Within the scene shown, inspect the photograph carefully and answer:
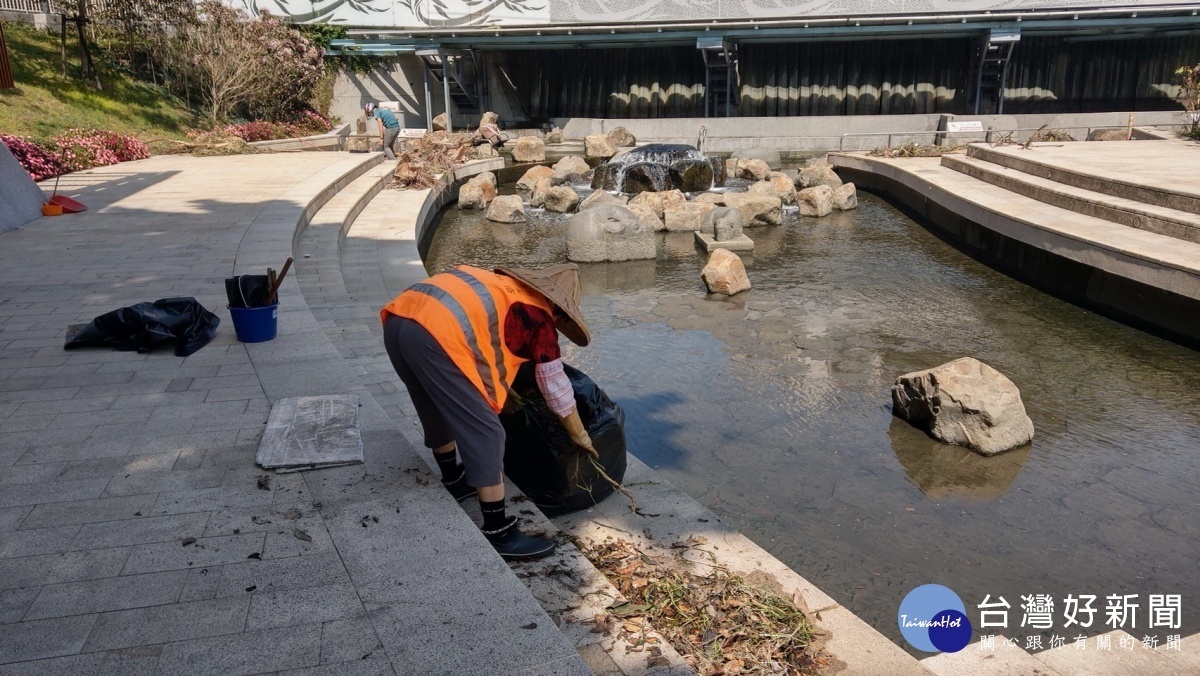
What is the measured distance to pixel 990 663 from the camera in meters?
3.71

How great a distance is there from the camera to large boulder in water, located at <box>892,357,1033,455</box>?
21.1 feet

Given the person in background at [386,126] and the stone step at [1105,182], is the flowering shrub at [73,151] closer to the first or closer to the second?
the person in background at [386,126]

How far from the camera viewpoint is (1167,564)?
5051 millimetres

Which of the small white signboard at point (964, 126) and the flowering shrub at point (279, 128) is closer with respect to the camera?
the flowering shrub at point (279, 128)

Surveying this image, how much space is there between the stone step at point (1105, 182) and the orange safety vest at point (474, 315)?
33.8 feet

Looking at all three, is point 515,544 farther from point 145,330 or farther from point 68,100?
point 68,100

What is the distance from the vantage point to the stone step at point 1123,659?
3.74 metres

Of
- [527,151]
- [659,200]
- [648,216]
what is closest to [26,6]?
[527,151]

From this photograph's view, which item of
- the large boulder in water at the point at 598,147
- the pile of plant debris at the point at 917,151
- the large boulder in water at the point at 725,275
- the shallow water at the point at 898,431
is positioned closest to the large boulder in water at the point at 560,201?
the shallow water at the point at 898,431

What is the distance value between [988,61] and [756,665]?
94.9 ft

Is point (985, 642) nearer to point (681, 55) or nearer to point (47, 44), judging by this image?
point (47, 44)

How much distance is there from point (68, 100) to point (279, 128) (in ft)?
18.5

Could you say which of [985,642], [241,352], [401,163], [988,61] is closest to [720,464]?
[985,642]

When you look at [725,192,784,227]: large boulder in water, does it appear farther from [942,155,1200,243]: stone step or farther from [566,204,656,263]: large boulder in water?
[942,155,1200,243]: stone step
